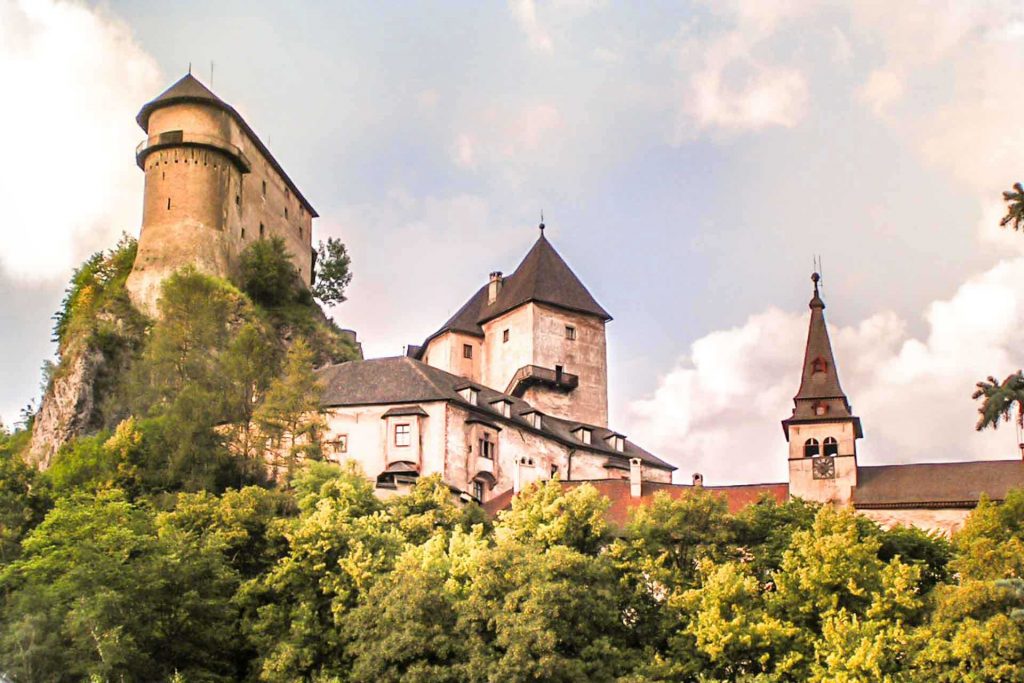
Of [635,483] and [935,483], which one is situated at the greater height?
[635,483]

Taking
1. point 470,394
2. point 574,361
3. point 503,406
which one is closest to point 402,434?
point 470,394

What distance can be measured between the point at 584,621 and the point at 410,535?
30.4 ft

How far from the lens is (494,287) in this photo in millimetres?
85125

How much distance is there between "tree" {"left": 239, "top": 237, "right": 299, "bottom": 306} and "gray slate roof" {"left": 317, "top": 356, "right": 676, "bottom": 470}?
37.6 ft

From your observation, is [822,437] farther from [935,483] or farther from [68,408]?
[68,408]

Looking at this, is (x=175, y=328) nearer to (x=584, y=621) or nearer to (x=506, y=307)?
(x=506, y=307)

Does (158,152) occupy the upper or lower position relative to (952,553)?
upper

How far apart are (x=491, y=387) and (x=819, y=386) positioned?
918 inches

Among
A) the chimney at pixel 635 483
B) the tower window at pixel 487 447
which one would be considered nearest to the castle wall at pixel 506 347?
the tower window at pixel 487 447

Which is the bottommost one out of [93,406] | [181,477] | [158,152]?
[181,477]

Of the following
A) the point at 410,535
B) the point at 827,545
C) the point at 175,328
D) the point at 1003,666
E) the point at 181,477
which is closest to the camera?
the point at 1003,666

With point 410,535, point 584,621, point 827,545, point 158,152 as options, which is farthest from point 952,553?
point 158,152

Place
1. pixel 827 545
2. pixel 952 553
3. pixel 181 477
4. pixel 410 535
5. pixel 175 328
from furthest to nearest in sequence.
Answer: pixel 175 328 < pixel 181 477 < pixel 410 535 < pixel 952 553 < pixel 827 545

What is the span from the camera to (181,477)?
61938mm
